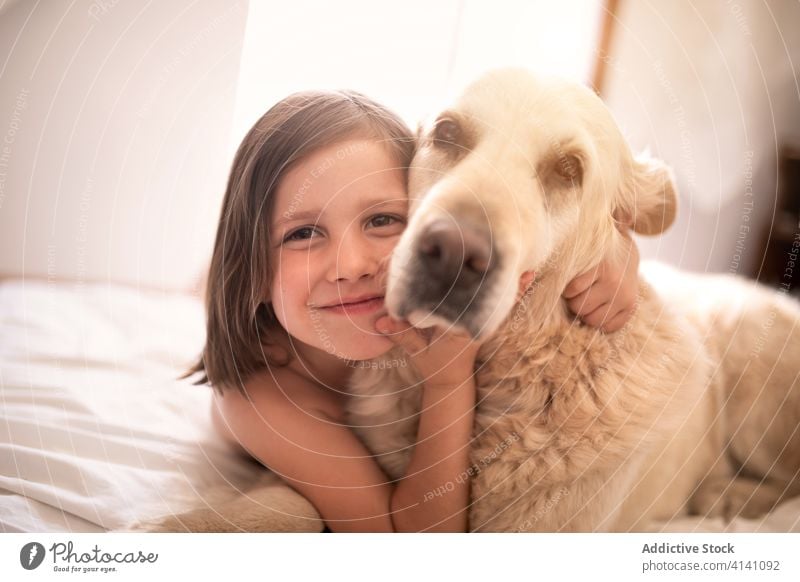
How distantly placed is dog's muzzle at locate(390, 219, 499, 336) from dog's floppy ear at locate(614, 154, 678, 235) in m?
0.23

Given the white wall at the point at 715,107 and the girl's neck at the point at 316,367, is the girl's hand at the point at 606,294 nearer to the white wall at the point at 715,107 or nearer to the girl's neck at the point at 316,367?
the white wall at the point at 715,107

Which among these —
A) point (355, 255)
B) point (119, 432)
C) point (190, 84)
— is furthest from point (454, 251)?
point (119, 432)

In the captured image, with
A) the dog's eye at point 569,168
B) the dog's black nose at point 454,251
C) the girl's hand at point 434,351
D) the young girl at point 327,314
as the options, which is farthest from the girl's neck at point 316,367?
the dog's eye at point 569,168

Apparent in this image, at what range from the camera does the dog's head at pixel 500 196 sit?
25.5 inches

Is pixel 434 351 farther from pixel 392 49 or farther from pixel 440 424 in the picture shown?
pixel 392 49

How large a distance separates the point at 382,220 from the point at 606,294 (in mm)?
303

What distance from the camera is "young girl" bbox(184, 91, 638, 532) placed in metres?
0.72

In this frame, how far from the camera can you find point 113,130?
0.79 m

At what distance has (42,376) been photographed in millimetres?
839

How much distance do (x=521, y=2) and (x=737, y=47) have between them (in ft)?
1.15

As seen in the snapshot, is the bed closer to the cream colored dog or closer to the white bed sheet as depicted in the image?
the white bed sheet

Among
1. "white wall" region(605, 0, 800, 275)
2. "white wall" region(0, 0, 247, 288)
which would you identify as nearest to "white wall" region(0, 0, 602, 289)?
"white wall" region(0, 0, 247, 288)
